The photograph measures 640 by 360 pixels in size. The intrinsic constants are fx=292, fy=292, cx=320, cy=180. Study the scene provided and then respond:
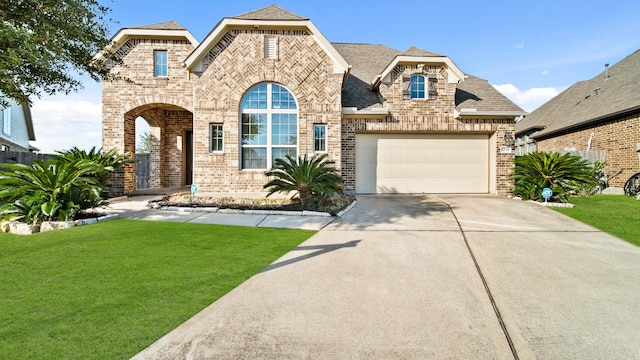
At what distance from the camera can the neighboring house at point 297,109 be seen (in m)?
10.9

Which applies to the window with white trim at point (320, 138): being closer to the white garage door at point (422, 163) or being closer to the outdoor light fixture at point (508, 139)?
the white garage door at point (422, 163)

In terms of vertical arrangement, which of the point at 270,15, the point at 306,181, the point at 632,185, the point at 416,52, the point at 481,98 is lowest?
the point at 632,185

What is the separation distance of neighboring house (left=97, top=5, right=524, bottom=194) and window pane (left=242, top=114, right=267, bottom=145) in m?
0.04

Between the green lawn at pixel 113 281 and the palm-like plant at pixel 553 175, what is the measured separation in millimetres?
8675

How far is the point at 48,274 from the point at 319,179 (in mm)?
6049

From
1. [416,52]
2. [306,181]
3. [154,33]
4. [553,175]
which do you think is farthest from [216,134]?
[553,175]

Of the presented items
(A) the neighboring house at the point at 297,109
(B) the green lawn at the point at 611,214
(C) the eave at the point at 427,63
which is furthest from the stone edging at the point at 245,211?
(C) the eave at the point at 427,63

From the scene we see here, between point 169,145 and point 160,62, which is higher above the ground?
point 160,62

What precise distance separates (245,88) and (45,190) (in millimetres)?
6575

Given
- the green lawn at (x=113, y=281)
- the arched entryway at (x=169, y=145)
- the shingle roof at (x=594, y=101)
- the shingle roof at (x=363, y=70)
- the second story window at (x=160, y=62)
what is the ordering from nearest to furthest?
1. the green lawn at (x=113, y=281)
2. the second story window at (x=160, y=62)
3. the shingle roof at (x=363, y=70)
4. the arched entryway at (x=169, y=145)
5. the shingle roof at (x=594, y=101)

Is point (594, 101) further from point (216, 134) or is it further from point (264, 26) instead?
point (216, 134)

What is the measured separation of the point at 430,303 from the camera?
326cm

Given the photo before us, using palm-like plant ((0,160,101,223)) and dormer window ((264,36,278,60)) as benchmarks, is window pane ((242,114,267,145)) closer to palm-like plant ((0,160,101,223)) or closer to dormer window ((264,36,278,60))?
dormer window ((264,36,278,60))

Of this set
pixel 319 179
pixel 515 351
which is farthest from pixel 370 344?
pixel 319 179
